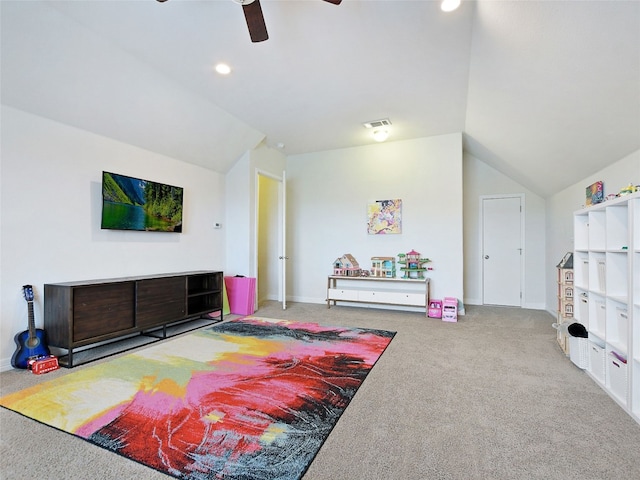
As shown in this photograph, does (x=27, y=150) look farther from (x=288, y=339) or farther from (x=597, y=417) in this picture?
(x=597, y=417)

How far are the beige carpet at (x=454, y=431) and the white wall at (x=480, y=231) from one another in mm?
2693

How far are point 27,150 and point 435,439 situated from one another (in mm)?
4029

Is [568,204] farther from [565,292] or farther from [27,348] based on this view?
[27,348]

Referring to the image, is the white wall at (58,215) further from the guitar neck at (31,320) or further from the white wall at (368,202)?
the white wall at (368,202)

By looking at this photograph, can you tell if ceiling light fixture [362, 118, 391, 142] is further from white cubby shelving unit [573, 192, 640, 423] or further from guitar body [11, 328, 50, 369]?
guitar body [11, 328, 50, 369]

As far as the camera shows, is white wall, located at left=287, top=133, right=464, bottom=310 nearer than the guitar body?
No

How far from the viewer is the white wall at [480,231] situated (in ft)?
17.5

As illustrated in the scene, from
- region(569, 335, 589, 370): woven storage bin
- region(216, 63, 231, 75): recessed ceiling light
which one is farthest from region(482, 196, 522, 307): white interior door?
region(216, 63, 231, 75): recessed ceiling light

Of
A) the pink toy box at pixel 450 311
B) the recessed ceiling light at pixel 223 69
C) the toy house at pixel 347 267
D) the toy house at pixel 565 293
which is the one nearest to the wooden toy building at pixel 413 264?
the pink toy box at pixel 450 311

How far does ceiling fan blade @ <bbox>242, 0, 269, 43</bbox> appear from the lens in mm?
2035

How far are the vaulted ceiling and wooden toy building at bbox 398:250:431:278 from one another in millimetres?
1973

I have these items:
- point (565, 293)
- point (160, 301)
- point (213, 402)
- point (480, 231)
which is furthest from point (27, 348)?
point (480, 231)

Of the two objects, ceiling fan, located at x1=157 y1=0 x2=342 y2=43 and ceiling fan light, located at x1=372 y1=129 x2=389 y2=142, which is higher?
ceiling fan light, located at x1=372 y1=129 x2=389 y2=142

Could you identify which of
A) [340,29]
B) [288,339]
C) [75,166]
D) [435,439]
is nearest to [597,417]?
[435,439]
